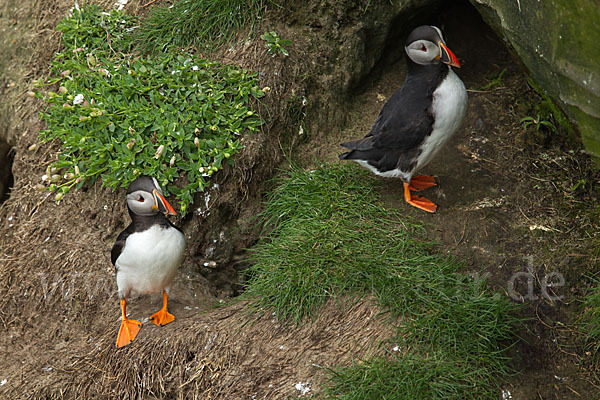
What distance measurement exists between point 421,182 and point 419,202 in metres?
0.22

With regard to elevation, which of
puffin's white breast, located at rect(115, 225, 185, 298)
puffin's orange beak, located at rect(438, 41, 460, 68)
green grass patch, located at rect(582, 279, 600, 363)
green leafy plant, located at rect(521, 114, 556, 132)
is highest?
puffin's orange beak, located at rect(438, 41, 460, 68)

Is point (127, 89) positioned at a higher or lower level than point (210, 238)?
higher

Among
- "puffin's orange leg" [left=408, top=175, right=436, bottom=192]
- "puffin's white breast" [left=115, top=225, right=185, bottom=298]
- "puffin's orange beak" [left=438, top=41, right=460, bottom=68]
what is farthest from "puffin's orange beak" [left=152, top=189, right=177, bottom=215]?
"puffin's orange beak" [left=438, top=41, right=460, bottom=68]

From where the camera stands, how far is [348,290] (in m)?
3.80

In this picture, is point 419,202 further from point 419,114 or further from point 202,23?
point 202,23

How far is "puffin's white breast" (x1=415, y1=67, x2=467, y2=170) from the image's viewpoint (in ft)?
13.0

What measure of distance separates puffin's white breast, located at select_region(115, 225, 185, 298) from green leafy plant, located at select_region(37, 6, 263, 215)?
579mm

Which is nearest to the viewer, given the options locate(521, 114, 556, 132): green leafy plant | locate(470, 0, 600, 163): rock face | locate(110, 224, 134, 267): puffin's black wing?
locate(470, 0, 600, 163): rock face

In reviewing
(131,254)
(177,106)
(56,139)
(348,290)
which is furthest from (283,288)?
(56,139)

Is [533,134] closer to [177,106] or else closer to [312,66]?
[312,66]

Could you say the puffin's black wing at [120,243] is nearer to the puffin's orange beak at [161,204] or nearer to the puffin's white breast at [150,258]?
the puffin's white breast at [150,258]

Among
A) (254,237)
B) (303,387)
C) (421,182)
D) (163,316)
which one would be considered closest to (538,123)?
(421,182)

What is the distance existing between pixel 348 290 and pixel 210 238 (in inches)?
49.1

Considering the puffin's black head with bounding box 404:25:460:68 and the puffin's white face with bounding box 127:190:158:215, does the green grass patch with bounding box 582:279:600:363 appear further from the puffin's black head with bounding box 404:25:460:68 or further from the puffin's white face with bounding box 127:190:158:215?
the puffin's white face with bounding box 127:190:158:215
